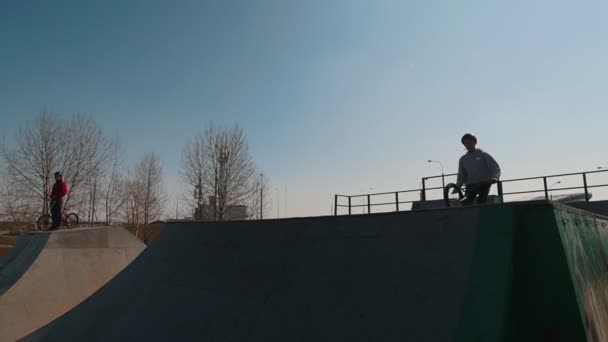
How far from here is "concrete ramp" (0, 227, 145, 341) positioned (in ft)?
24.2


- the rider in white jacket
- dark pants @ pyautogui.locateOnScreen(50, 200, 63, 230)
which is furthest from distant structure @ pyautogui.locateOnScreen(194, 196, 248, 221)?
the rider in white jacket

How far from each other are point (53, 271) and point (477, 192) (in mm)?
9550

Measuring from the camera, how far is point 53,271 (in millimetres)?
8633

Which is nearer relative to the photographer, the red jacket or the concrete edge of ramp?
the concrete edge of ramp

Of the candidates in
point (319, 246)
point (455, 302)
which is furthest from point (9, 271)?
point (455, 302)

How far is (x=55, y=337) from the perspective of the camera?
493 centimetres

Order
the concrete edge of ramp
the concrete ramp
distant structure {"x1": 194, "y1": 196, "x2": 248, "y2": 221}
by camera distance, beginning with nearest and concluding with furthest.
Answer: the concrete ramp < the concrete edge of ramp < distant structure {"x1": 194, "y1": 196, "x2": 248, "y2": 221}

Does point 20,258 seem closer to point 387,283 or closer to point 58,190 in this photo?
point 58,190

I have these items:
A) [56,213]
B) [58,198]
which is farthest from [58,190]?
[56,213]

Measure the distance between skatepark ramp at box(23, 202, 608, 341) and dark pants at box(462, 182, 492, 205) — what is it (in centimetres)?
110

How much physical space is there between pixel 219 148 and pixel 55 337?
20.7m

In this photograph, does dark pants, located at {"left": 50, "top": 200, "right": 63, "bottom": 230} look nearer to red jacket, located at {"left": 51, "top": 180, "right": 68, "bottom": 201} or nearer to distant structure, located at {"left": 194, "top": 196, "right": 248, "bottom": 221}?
red jacket, located at {"left": 51, "top": 180, "right": 68, "bottom": 201}

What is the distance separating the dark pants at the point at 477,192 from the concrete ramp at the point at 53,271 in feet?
28.3

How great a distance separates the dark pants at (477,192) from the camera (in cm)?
481
